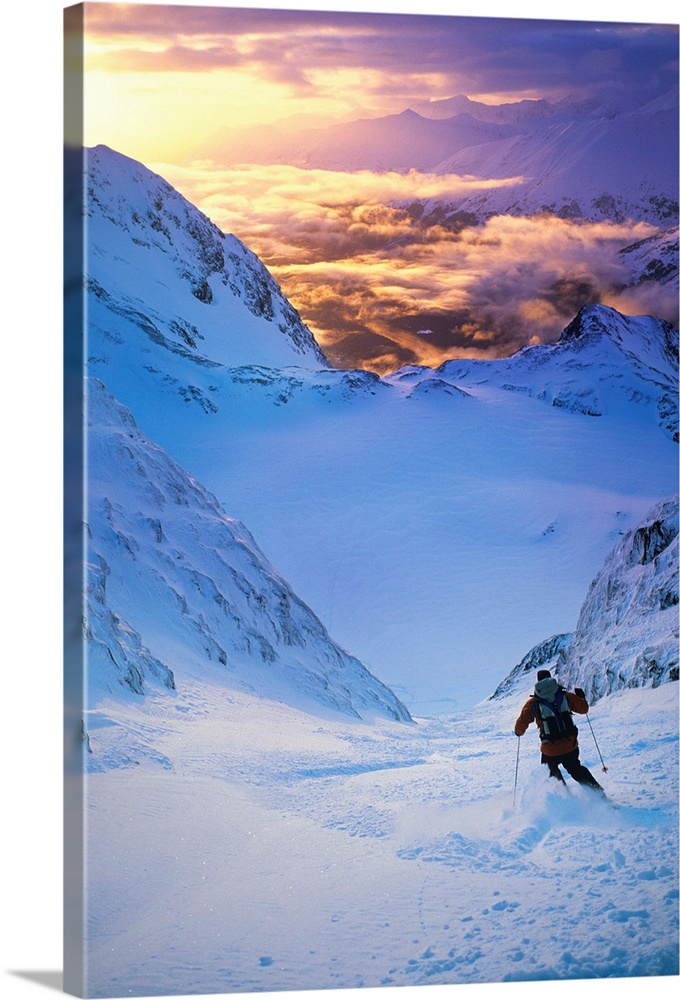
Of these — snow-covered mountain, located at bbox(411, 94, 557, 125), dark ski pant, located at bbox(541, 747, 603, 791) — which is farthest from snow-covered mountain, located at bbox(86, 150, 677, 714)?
snow-covered mountain, located at bbox(411, 94, 557, 125)

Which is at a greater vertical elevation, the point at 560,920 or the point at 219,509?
the point at 219,509

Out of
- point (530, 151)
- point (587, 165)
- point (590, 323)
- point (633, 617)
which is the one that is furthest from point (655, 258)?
point (633, 617)

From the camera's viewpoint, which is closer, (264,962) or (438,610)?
(264,962)

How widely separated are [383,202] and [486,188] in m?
0.61

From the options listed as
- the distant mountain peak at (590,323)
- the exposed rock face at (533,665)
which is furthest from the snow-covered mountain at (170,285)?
the exposed rock face at (533,665)

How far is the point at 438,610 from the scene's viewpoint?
9125 millimetres

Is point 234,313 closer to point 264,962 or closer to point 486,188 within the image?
point 486,188

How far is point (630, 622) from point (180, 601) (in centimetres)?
256

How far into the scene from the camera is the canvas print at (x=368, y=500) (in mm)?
8430

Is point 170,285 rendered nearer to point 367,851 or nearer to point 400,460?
point 400,460

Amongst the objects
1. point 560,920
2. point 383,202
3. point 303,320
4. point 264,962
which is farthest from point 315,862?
point 383,202

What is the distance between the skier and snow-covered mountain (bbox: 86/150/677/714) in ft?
Answer: 0.84

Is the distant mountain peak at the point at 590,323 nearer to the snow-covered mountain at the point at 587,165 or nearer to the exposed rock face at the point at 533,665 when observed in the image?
the snow-covered mountain at the point at 587,165

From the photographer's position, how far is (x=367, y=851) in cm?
864
